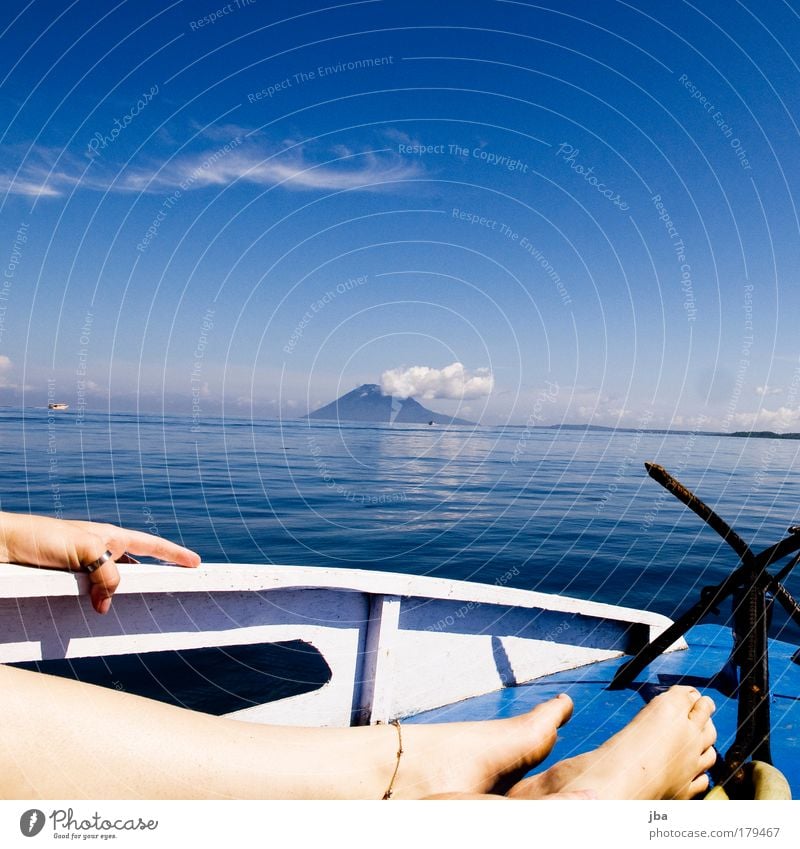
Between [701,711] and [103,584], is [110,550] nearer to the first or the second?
[103,584]

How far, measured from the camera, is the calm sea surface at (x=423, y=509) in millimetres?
6492

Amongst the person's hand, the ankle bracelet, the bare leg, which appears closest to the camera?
the bare leg

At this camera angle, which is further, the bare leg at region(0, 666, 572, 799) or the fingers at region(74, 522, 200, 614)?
the fingers at region(74, 522, 200, 614)

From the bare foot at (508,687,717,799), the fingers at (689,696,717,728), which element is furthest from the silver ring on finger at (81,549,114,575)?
the fingers at (689,696,717,728)

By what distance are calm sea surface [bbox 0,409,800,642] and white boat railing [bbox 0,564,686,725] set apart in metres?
3.26

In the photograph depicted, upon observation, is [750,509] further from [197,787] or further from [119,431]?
[119,431]

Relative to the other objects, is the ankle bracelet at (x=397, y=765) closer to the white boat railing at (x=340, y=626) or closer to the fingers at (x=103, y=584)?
the white boat railing at (x=340, y=626)

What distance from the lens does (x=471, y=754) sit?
1336mm

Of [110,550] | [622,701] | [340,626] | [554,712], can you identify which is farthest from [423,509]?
[110,550]

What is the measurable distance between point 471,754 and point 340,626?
773 millimetres

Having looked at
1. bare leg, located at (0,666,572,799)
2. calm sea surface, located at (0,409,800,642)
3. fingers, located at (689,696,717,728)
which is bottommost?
calm sea surface, located at (0,409,800,642)

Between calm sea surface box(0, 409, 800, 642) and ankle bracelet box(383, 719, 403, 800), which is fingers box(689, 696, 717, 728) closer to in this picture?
ankle bracelet box(383, 719, 403, 800)

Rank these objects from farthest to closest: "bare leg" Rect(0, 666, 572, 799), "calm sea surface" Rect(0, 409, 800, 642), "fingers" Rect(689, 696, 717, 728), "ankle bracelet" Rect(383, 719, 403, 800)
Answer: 1. "calm sea surface" Rect(0, 409, 800, 642)
2. "fingers" Rect(689, 696, 717, 728)
3. "ankle bracelet" Rect(383, 719, 403, 800)
4. "bare leg" Rect(0, 666, 572, 799)

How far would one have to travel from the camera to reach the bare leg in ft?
3.08
